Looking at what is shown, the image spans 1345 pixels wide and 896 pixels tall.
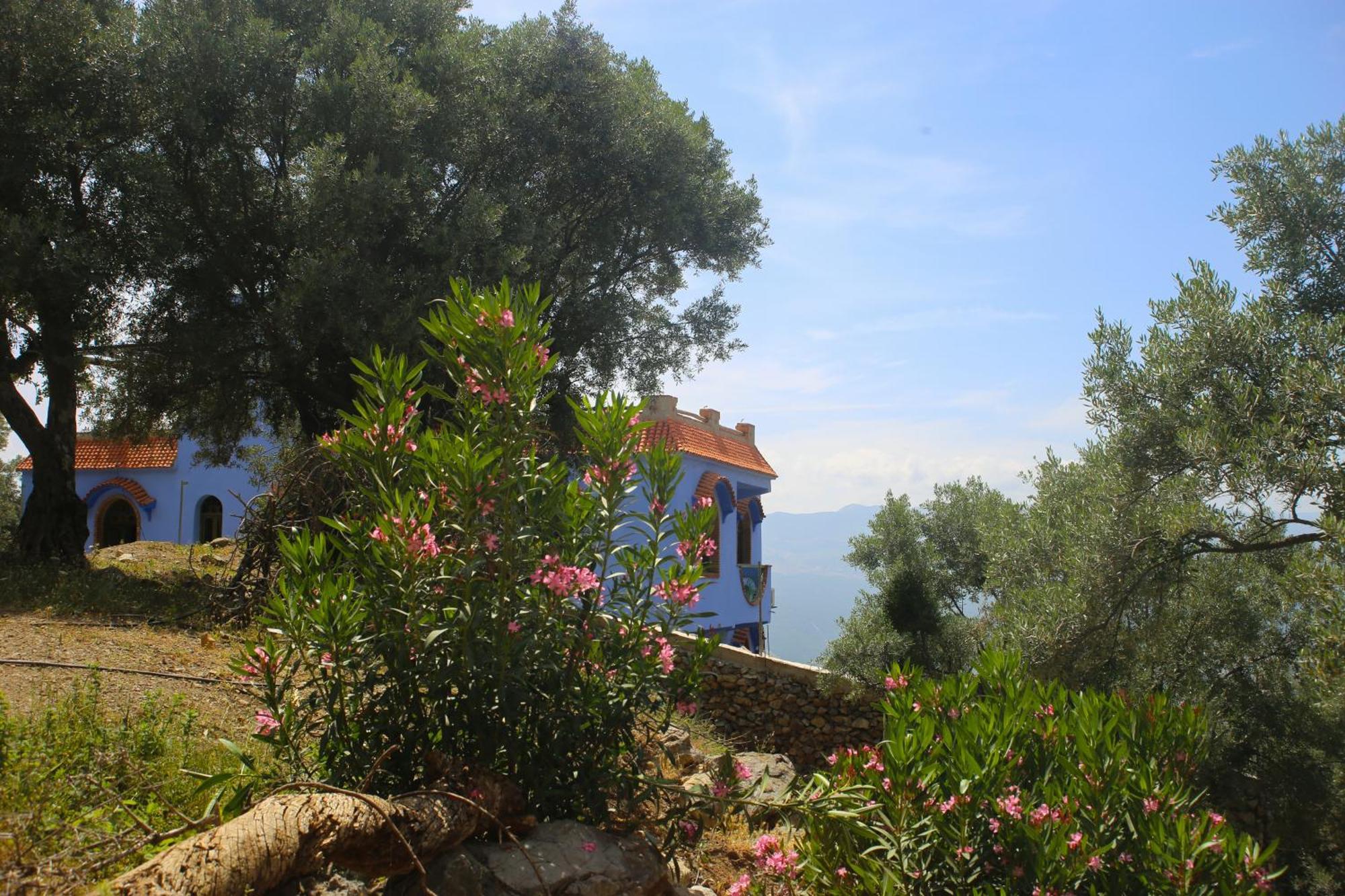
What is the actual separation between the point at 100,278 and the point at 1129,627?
43.1 ft

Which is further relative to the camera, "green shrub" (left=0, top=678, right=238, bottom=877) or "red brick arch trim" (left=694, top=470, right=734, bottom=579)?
"red brick arch trim" (left=694, top=470, right=734, bottom=579)

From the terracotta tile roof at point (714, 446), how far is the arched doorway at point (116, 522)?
16.8m

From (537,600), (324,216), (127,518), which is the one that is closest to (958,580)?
(324,216)

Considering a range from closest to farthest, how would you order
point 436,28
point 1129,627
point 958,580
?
point 1129,627
point 436,28
point 958,580

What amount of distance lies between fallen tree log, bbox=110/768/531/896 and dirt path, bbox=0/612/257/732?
3.34m

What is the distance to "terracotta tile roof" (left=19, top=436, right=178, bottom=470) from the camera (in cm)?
2712

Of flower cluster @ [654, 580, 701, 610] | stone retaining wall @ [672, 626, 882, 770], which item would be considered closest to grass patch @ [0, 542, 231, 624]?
stone retaining wall @ [672, 626, 882, 770]

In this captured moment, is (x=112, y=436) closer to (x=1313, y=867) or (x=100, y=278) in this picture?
(x=100, y=278)

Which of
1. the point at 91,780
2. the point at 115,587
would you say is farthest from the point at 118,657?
the point at 91,780

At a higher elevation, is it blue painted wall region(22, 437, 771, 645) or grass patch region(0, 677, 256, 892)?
blue painted wall region(22, 437, 771, 645)

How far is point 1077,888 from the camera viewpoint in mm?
4125

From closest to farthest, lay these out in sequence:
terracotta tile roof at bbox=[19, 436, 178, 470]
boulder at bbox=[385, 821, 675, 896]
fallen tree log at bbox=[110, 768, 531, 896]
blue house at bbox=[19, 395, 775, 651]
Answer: fallen tree log at bbox=[110, 768, 531, 896] < boulder at bbox=[385, 821, 675, 896] < blue house at bbox=[19, 395, 775, 651] < terracotta tile roof at bbox=[19, 436, 178, 470]

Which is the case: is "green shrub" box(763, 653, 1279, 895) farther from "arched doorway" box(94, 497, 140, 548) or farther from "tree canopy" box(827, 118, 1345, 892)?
"arched doorway" box(94, 497, 140, 548)

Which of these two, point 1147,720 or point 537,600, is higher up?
point 537,600
